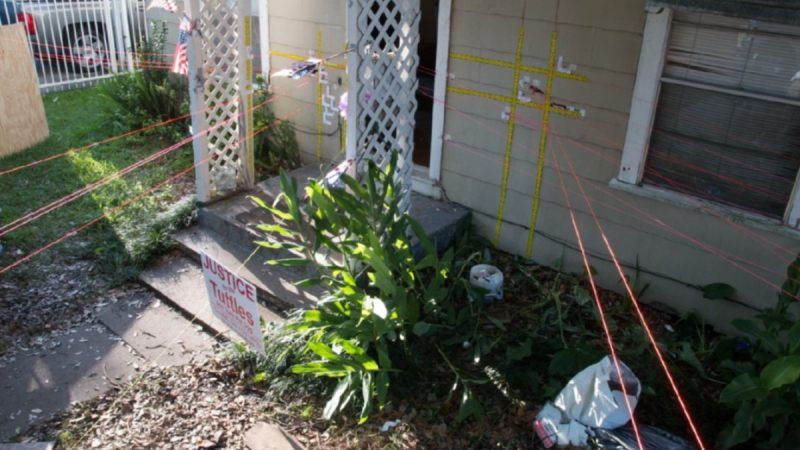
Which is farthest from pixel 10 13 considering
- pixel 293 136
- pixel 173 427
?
pixel 173 427

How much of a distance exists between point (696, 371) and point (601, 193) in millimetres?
1389

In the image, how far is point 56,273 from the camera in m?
5.49

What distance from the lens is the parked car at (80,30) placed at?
937 cm

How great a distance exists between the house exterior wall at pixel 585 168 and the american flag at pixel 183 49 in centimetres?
132

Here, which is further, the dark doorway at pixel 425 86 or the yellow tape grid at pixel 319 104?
the dark doorway at pixel 425 86

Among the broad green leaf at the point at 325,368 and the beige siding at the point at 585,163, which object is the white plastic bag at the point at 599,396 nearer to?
the broad green leaf at the point at 325,368

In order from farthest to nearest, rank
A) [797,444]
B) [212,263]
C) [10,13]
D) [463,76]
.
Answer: [10,13]
[463,76]
[212,263]
[797,444]

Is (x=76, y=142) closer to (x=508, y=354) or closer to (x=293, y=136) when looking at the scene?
(x=293, y=136)

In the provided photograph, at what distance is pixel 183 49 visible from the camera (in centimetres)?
603

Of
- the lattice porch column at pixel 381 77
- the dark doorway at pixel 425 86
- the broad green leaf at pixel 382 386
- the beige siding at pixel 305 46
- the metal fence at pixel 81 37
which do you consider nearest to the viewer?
the broad green leaf at pixel 382 386

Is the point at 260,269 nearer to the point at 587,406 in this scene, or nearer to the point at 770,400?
the point at 587,406

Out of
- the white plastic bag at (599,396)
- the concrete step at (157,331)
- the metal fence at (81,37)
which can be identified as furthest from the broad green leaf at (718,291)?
the metal fence at (81,37)

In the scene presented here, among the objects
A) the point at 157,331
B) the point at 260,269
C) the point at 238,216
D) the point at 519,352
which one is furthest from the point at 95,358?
the point at 519,352

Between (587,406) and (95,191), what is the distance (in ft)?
16.3
